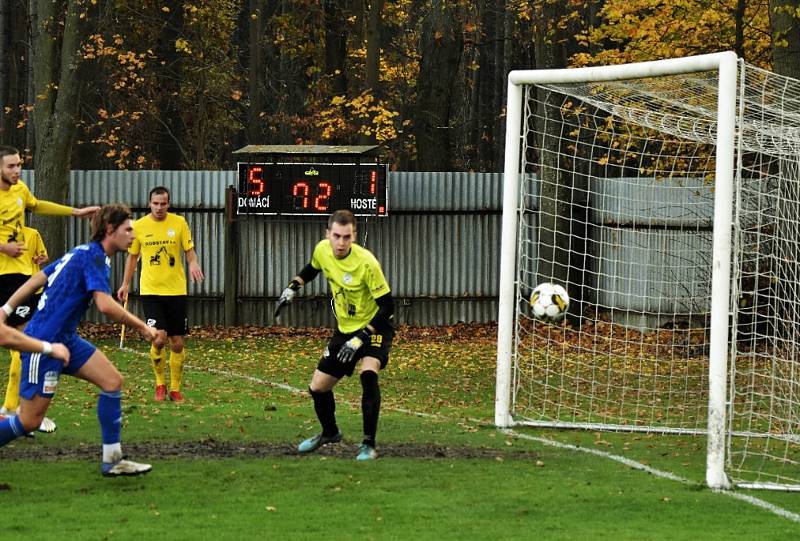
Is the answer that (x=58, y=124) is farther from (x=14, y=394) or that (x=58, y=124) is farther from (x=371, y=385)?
(x=371, y=385)

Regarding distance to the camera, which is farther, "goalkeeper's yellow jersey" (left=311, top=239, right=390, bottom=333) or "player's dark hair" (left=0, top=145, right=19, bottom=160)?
"player's dark hair" (left=0, top=145, right=19, bottom=160)

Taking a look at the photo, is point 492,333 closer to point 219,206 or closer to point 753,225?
point 219,206

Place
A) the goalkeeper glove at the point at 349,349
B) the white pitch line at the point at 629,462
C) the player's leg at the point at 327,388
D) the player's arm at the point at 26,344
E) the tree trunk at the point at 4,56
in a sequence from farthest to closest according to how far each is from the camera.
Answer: the tree trunk at the point at 4,56, the player's leg at the point at 327,388, the goalkeeper glove at the point at 349,349, the white pitch line at the point at 629,462, the player's arm at the point at 26,344

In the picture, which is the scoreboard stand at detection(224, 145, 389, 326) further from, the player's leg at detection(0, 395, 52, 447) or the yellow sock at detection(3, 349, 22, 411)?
the player's leg at detection(0, 395, 52, 447)

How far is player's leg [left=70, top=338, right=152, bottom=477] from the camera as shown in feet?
27.5

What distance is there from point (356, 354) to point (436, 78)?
21457 mm

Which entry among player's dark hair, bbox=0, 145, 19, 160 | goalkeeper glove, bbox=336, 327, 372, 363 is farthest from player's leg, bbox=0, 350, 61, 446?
player's dark hair, bbox=0, 145, 19, 160

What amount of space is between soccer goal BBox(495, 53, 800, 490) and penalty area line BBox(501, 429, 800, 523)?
0.25 m

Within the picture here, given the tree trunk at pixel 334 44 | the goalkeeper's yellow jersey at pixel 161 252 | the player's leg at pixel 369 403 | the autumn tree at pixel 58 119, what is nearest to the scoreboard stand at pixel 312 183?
the autumn tree at pixel 58 119

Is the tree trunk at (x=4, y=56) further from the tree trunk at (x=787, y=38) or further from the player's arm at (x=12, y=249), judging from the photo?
the player's arm at (x=12, y=249)

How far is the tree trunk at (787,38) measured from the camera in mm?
16734

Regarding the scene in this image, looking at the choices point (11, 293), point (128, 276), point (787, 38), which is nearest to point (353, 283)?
point (11, 293)

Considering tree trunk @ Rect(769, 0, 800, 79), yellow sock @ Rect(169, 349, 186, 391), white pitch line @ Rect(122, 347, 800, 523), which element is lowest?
white pitch line @ Rect(122, 347, 800, 523)

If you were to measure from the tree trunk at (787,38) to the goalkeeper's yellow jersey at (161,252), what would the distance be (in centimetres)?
882
